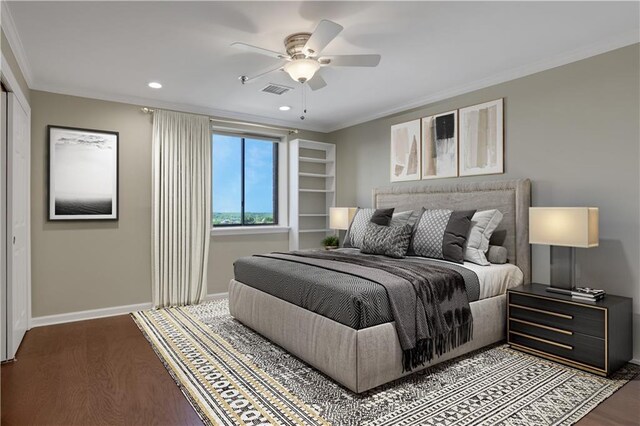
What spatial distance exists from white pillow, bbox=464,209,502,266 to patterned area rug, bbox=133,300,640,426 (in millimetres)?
809

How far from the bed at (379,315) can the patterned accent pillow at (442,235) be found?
272 millimetres

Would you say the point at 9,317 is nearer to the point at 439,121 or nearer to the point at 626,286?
the point at 439,121

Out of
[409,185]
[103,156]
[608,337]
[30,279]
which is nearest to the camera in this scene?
[608,337]

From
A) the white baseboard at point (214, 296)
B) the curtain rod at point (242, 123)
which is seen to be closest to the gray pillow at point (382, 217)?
the curtain rod at point (242, 123)

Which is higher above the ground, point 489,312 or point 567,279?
point 567,279

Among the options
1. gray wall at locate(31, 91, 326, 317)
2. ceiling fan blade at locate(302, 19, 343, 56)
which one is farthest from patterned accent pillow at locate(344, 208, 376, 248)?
gray wall at locate(31, 91, 326, 317)

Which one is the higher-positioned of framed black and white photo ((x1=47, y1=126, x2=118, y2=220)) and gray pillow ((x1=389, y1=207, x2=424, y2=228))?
framed black and white photo ((x1=47, y1=126, x2=118, y2=220))

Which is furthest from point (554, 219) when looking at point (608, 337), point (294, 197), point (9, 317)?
point (9, 317)

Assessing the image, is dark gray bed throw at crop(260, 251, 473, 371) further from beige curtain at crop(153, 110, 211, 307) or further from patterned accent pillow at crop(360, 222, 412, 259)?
beige curtain at crop(153, 110, 211, 307)

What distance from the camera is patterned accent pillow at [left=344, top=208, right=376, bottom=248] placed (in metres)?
4.38

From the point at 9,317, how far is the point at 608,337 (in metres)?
4.57

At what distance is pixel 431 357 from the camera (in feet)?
8.90

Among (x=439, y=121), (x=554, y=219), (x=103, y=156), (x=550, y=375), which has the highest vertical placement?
(x=439, y=121)

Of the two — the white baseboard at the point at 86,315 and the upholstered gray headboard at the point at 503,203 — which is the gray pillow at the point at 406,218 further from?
the white baseboard at the point at 86,315
